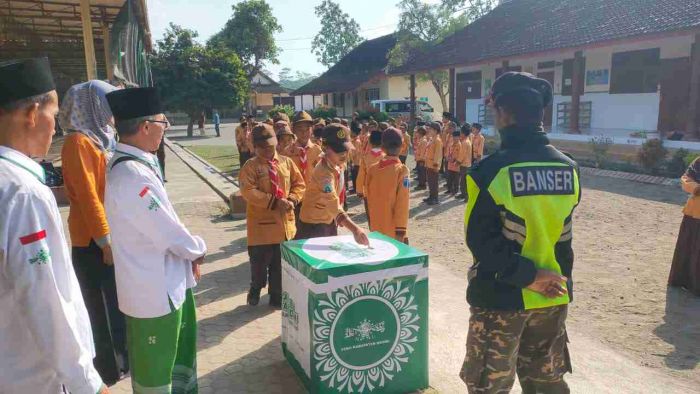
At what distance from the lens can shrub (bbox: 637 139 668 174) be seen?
11.8m

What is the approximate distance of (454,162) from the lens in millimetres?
10375

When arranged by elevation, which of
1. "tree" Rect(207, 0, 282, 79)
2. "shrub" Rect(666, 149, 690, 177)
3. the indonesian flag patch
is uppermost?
"tree" Rect(207, 0, 282, 79)

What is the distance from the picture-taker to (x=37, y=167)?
161 cm

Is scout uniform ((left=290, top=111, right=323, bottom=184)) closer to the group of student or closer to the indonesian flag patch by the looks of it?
the group of student

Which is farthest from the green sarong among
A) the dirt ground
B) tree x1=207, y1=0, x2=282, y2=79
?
tree x1=207, y1=0, x2=282, y2=79

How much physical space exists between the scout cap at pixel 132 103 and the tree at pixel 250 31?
5018 cm

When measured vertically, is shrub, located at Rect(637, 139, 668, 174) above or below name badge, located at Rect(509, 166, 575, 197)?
below

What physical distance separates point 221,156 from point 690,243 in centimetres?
1608

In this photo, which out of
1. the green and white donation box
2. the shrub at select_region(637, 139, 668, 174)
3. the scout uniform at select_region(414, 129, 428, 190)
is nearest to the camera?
the green and white donation box

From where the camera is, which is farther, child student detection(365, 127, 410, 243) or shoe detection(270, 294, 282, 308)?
shoe detection(270, 294, 282, 308)

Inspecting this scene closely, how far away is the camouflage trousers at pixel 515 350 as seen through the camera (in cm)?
228

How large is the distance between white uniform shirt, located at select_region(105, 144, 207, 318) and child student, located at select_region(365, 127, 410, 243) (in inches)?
88.6

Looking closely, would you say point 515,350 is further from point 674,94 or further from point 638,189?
point 674,94

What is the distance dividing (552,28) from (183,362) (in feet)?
59.7
